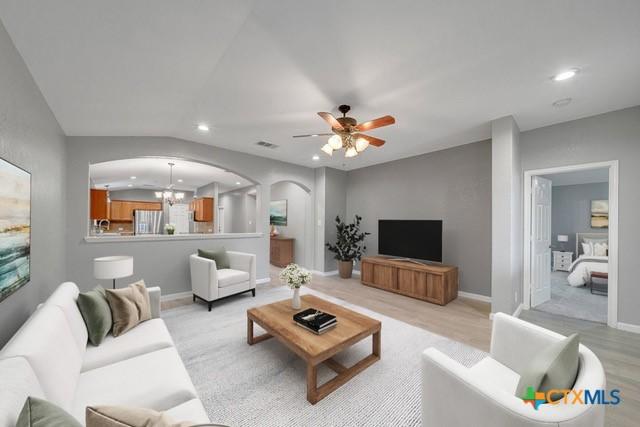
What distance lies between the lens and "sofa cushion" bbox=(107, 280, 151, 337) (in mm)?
2018

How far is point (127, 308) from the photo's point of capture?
2074mm

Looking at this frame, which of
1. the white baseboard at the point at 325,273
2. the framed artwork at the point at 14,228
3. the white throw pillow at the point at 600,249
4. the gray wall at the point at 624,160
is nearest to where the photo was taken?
the framed artwork at the point at 14,228

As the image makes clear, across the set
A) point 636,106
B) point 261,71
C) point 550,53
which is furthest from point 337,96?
point 636,106

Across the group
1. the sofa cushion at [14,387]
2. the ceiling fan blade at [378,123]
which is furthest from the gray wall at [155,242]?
the sofa cushion at [14,387]

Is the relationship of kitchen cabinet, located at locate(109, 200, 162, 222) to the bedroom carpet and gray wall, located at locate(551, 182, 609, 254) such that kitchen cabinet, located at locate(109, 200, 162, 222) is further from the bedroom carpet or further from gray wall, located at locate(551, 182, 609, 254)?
gray wall, located at locate(551, 182, 609, 254)

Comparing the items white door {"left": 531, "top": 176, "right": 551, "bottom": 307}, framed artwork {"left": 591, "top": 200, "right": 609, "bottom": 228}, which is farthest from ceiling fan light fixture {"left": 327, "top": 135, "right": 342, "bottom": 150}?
framed artwork {"left": 591, "top": 200, "right": 609, "bottom": 228}

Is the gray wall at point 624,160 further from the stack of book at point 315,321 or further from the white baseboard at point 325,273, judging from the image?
the white baseboard at point 325,273

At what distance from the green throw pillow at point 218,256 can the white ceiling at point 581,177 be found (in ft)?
22.6

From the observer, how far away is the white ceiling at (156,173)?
573 centimetres

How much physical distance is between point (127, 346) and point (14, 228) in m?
1.05

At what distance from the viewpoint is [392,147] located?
4539mm

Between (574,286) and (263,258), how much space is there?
6.15 meters

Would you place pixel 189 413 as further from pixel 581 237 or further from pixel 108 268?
pixel 581 237

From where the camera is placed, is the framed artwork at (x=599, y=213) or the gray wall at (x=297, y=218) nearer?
the framed artwork at (x=599, y=213)
